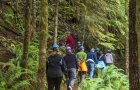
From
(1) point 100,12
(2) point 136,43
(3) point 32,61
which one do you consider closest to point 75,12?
(1) point 100,12

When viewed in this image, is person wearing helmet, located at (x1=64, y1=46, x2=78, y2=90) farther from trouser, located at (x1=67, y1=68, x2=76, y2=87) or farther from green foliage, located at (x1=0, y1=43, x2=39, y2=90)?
green foliage, located at (x1=0, y1=43, x2=39, y2=90)

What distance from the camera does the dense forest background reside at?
44.2 feet

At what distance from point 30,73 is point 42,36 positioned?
373 cm

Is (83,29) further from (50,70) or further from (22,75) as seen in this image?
(50,70)

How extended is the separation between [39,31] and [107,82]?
5.06m

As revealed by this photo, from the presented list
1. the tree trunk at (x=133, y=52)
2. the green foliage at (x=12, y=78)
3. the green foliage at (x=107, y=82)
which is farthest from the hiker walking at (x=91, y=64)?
the tree trunk at (x=133, y=52)

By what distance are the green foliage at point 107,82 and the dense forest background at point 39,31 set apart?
20.8 inches

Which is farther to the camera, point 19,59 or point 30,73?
point 19,59

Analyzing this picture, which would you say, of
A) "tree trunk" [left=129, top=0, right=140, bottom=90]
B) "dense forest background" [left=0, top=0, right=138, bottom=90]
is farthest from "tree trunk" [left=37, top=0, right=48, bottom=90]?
"tree trunk" [left=129, top=0, right=140, bottom=90]

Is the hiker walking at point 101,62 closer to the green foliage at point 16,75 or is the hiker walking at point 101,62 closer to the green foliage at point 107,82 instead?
the green foliage at point 107,82

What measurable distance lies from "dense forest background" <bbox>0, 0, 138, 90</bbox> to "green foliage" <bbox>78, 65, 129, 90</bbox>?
1.73ft

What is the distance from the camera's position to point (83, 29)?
2647cm

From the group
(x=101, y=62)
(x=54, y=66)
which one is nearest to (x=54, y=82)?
(x=54, y=66)

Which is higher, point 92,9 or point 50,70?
point 92,9
